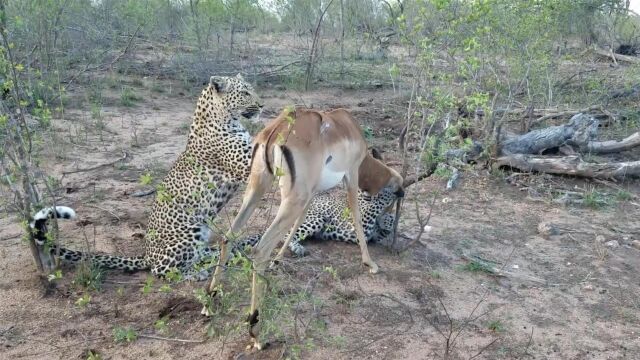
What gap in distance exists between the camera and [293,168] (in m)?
4.24

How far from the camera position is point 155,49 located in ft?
49.2

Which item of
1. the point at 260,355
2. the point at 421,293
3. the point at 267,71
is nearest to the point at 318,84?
the point at 267,71

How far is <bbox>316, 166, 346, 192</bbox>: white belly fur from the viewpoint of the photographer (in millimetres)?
Result: 4609

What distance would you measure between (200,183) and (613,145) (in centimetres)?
614

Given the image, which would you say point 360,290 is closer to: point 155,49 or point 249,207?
point 249,207

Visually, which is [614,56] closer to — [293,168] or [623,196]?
[623,196]

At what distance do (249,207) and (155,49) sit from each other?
38.3ft

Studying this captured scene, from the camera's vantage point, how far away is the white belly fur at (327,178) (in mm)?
4609

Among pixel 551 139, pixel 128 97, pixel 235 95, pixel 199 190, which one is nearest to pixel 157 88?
pixel 128 97

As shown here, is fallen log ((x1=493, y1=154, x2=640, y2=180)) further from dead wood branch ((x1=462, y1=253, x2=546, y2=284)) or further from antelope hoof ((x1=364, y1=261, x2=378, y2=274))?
antelope hoof ((x1=364, y1=261, x2=378, y2=274))

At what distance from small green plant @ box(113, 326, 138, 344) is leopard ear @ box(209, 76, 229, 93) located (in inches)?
90.2

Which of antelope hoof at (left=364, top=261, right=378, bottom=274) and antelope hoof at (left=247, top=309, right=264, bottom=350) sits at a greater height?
antelope hoof at (left=247, top=309, right=264, bottom=350)

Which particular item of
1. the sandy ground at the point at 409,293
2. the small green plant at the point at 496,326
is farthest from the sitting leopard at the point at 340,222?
the small green plant at the point at 496,326

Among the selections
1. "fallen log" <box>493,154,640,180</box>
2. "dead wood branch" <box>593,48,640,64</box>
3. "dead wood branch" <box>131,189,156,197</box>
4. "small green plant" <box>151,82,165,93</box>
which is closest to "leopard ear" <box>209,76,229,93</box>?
"dead wood branch" <box>131,189,156,197</box>
